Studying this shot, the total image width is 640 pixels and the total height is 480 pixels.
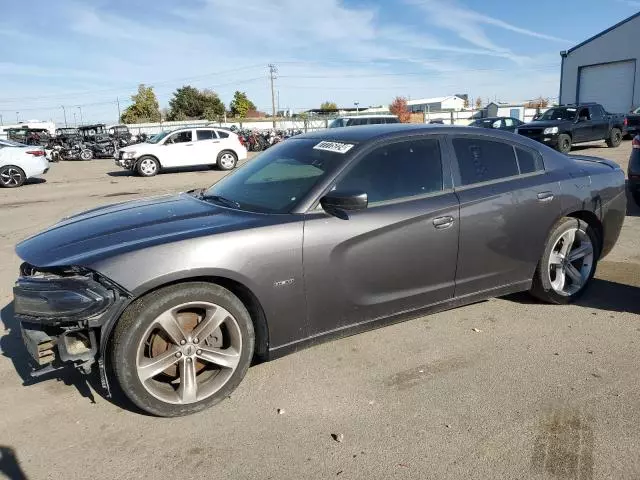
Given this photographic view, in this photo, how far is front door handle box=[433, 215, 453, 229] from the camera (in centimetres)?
357

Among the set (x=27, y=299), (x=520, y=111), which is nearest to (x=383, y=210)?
(x=27, y=299)

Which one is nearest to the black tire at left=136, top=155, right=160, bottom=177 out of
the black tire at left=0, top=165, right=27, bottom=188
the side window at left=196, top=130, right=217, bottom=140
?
the side window at left=196, top=130, right=217, bottom=140

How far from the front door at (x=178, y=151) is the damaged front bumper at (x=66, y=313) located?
16.3 metres

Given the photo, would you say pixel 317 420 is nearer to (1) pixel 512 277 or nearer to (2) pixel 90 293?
(2) pixel 90 293

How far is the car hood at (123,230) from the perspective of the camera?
9.29 feet

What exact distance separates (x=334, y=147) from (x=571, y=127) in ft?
57.3

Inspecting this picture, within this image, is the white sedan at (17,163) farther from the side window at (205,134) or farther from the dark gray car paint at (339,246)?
the dark gray car paint at (339,246)

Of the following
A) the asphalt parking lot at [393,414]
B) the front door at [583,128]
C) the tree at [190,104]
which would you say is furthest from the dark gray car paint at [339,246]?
the tree at [190,104]

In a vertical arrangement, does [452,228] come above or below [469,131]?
below

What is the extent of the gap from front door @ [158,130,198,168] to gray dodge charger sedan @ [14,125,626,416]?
596 inches

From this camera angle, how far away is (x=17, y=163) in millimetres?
15164

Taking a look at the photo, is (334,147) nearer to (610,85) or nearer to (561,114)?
(561,114)

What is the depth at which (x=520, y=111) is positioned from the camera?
156 feet

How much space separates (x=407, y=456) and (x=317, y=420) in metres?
0.56
